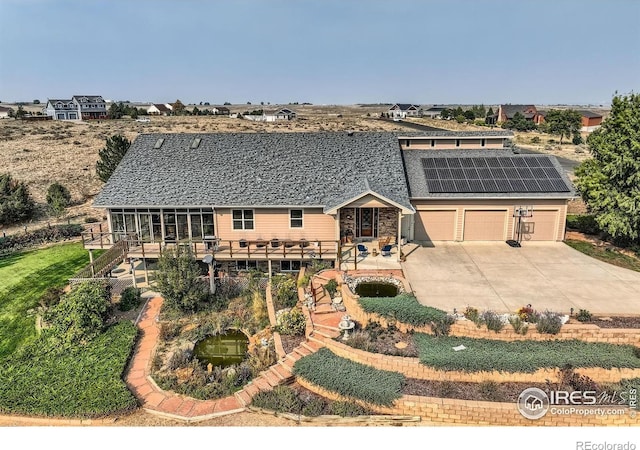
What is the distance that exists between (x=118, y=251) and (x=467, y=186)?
17.4m

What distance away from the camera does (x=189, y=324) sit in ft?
56.1

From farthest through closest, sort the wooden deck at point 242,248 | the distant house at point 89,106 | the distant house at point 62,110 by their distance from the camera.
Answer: the distant house at point 89,106, the distant house at point 62,110, the wooden deck at point 242,248

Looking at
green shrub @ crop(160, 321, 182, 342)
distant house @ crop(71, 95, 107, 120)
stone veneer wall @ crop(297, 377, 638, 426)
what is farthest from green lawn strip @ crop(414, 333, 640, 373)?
distant house @ crop(71, 95, 107, 120)

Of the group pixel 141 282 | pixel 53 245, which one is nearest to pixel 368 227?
pixel 141 282

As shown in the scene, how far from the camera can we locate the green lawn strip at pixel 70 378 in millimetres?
12031

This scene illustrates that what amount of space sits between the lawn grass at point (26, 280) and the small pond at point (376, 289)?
12557 mm

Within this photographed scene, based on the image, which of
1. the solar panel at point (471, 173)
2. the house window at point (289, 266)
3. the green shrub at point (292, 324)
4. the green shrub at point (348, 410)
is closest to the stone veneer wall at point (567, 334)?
the green shrub at point (348, 410)

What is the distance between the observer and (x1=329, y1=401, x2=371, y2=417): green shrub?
37.8ft

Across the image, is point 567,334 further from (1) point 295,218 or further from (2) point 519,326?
(1) point 295,218

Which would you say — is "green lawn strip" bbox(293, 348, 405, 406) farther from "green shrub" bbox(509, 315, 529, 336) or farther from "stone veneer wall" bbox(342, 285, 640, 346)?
"green shrub" bbox(509, 315, 529, 336)

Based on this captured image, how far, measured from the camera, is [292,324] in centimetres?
1548

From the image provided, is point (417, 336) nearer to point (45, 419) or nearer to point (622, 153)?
point (45, 419)
